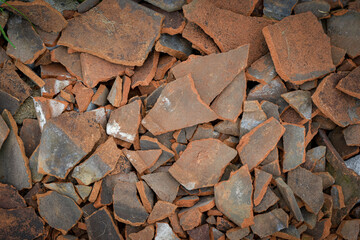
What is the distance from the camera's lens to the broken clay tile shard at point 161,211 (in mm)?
2385

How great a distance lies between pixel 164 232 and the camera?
94.6 inches

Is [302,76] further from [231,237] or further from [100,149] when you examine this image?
[100,149]

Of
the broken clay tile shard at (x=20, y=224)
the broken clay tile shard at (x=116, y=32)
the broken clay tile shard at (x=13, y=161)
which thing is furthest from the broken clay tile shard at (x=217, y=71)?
the broken clay tile shard at (x=20, y=224)

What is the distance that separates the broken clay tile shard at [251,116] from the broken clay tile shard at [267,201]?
534 mm

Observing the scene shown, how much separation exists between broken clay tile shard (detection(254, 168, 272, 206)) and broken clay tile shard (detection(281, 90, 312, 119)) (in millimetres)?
601

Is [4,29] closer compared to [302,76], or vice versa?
[302,76]

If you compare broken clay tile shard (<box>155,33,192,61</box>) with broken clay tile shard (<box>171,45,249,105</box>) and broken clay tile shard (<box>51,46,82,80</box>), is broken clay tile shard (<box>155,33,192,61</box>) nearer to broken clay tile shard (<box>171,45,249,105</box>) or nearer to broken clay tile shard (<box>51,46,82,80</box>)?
broken clay tile shard (<box>171,45,249,105</box>)

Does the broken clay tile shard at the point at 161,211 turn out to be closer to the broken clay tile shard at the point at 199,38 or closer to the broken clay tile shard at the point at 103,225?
the broken clay tile shard at the point at 103,225

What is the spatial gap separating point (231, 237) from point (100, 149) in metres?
1.27

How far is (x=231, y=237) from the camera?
2336mm

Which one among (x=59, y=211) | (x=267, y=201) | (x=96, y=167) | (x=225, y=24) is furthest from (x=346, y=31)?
(x=59, y=211)

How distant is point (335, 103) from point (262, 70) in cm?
65

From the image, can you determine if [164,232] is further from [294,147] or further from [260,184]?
[294,147]

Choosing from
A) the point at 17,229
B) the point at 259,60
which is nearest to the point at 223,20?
the point at 259,60
